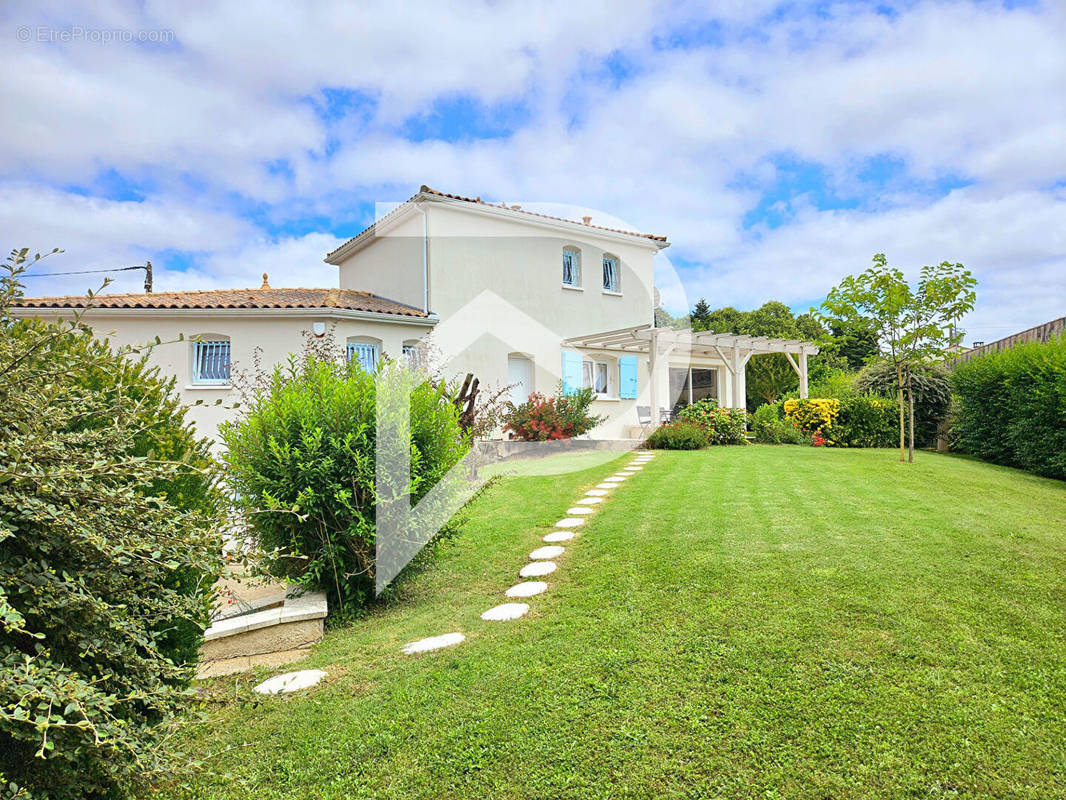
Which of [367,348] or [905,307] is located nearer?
[905,307]

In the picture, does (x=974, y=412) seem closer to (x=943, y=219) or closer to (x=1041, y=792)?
(x=943, y=219)

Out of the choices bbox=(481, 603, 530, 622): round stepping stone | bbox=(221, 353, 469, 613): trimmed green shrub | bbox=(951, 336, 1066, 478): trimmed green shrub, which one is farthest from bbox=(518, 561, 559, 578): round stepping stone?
bbox=(951, 336, 1066, 478): trimmed green shrub

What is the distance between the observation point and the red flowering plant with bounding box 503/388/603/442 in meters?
13.7

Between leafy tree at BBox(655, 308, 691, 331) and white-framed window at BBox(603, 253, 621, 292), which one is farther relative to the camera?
leafy tree at BBox(655, 308, 691, 331)

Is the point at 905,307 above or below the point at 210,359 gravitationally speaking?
above

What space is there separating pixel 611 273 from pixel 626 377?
11.4 ft

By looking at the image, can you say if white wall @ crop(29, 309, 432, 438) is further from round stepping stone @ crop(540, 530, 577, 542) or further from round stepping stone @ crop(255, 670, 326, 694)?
round stepping stone @ crop(255, 670, 326, 694)

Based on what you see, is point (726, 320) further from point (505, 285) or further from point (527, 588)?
point (527, 588)

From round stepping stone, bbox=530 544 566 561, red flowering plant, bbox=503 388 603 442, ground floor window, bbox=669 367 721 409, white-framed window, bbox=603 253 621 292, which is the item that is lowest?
round stepping stone, bbox=530 544 566 561

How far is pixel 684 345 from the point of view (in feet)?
55.9

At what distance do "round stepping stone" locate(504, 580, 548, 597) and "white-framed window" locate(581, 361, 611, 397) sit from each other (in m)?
13.2

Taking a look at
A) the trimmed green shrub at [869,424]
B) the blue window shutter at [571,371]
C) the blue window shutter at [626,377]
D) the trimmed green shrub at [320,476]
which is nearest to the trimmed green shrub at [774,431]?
the trimmed green shrub at [869,424]

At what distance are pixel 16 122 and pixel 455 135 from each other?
8.90 m

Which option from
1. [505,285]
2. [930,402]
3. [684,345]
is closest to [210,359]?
[505,285]
